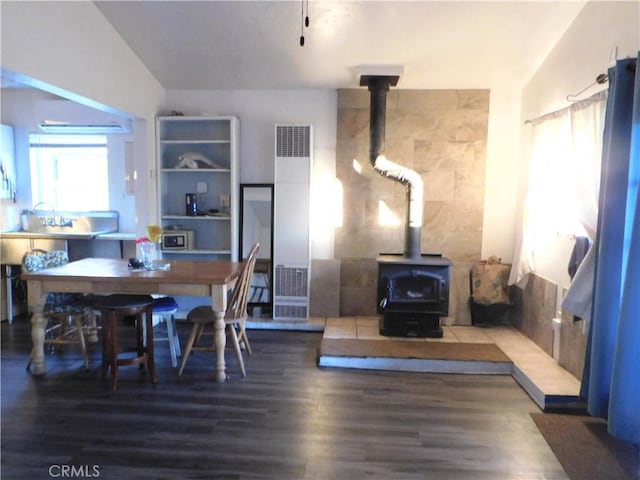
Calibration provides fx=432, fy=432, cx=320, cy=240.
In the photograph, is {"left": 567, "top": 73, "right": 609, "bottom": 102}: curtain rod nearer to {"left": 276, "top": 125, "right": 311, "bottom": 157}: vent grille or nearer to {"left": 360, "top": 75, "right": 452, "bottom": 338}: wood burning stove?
{"left": 360, "top": 75, "right": 452, "bottom": 338}: wood burning stove

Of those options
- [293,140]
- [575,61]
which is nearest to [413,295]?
[293,140]

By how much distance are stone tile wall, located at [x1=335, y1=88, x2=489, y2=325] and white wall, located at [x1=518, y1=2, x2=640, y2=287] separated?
1.69ft

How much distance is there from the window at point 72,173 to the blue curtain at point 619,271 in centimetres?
492

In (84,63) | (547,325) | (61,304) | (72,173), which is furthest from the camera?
(72,173)

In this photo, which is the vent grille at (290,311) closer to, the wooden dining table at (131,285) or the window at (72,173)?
the wooden dining table at (131,285)

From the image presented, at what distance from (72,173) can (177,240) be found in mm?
1800

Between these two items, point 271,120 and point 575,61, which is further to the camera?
point 271,120

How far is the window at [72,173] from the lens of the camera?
199 inches

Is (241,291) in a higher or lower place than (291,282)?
higher

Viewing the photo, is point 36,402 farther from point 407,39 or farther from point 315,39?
point 407,39

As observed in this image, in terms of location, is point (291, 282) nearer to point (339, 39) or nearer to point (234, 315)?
point (234, 315)

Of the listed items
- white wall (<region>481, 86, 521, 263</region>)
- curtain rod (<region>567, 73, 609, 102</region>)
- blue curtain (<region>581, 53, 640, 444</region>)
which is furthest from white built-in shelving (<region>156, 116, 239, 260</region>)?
blue curtain (<region>581, 53, 640, 444</region>)

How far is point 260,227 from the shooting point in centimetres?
466

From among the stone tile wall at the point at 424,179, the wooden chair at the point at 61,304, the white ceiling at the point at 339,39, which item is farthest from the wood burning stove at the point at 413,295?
the wooden chair at the point at 61,304
